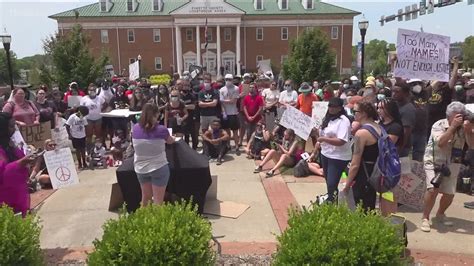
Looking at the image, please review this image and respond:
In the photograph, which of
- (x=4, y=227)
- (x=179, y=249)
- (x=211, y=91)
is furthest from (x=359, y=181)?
(x=211, y=91)

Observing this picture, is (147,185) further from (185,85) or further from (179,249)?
(185,85)

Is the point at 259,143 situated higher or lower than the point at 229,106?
lower

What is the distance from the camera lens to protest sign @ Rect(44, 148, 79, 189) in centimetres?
583

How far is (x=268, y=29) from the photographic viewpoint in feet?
192

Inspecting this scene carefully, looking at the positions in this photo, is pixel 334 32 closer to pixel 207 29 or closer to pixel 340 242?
pixel 207 29

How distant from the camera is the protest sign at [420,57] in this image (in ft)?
22.8

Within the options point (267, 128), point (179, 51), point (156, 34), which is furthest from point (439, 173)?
point (156, 34)

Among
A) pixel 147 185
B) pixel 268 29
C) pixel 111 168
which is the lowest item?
pixel 111 168

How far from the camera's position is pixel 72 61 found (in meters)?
20.4

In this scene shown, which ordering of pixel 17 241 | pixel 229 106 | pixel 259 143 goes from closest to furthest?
pixel 17 241 < pixel 259 143 < pixel 229 106

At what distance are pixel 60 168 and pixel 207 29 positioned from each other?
5369 cm

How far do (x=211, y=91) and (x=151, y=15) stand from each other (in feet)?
164

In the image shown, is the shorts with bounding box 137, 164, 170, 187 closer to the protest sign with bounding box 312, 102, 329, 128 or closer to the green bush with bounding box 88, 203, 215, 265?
the green bush with bounding box 88, 203, 215, 265

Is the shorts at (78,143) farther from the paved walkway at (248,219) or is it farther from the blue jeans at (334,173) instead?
the blue jeans at (334,173)
